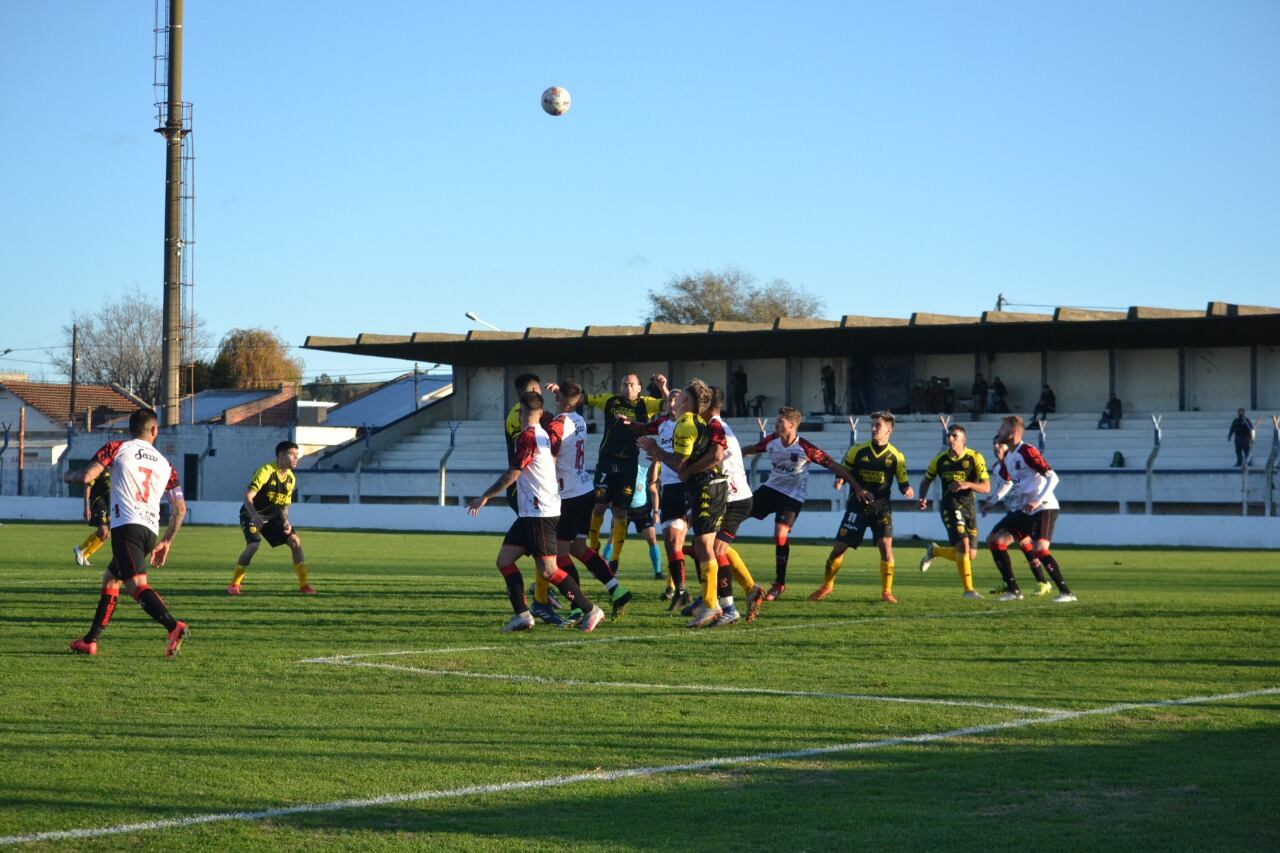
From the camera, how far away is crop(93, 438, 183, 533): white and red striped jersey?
37.9 feet

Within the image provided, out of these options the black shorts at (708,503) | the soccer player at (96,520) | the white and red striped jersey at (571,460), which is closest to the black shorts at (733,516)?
the black shorts at (708,503)

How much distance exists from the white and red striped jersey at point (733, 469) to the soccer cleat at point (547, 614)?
6.06 ft

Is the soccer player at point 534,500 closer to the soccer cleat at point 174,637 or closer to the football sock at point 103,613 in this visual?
the soccer cleat at point 174,637

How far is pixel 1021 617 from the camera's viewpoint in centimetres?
1495

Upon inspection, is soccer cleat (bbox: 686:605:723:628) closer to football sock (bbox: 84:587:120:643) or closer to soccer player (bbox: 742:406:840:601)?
soccer player (bbox: 742:406:840:601)

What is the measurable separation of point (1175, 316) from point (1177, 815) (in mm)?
39368

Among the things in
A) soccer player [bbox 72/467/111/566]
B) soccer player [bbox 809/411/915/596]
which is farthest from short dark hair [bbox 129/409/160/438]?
soccer player [bbox 72/467/111/566]

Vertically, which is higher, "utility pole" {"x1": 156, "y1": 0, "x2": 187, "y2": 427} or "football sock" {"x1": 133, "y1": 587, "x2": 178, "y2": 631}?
"utility pole" {"x1": 156, "y1": 0, "x2": 187, "y2": 427}

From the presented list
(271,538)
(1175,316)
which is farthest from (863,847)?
(1175,316)

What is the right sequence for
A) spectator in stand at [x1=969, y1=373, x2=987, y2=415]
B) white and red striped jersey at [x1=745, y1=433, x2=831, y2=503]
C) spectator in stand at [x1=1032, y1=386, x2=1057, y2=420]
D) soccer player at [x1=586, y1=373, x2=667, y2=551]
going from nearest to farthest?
white and red striped jersey at [x1=745, y1=433, x2=831, y2=503] → soccer player at [x1=586, y1=373, x2=667, y2=551] → spectator in stand at [x1=1032, y1=386, x2=1057, y2=420] → spectator in stand at [x1=969, y1=373, x2=987, y2=415]

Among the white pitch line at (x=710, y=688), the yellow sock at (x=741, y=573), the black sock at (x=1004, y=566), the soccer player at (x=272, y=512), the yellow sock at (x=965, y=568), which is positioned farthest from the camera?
the soccer player at (x=272, y=512)

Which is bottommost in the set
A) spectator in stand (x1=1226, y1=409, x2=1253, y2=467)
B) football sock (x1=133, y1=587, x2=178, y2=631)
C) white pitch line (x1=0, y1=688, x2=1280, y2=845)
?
white pitch line (x1=0, y1=688, x2=1280, y2=845)

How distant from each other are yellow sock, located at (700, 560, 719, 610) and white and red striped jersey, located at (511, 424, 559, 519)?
5.12 ft

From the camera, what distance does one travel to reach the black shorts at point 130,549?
451 inches
